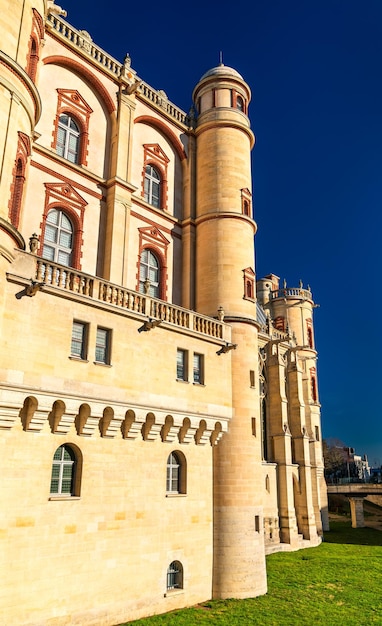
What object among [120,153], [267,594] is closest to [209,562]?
[267,594]

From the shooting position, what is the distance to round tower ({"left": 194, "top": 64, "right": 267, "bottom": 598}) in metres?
22.1

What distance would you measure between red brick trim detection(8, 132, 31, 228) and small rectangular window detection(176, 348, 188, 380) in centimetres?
864

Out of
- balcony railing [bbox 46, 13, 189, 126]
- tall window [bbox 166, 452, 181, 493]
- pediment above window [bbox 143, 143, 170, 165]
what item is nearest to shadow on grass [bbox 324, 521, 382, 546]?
tall window [bbox 166, 452, 181, 493]

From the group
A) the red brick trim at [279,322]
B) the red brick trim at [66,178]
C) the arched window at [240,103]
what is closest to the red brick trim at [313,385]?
the red brick trim at [279,322]

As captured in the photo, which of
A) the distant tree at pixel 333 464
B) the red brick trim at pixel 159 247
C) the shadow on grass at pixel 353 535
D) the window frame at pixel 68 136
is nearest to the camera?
the window frame at pixel 68 136

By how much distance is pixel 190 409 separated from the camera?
69.3ft

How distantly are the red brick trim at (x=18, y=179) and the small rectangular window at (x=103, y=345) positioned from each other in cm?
484

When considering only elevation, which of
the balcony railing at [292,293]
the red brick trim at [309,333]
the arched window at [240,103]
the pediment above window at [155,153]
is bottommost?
the red brick trim at [309,333]

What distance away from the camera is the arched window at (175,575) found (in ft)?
64.2

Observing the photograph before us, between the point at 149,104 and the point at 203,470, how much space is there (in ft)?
65.6

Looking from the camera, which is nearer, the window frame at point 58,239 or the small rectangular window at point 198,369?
the window frame at point 58,239

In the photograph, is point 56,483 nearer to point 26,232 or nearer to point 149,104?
point 26,232

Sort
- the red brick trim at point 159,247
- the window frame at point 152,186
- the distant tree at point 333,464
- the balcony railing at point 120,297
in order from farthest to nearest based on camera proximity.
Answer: the distant tree at point 333,464 < the window frame at point 152,186 < the red brick trim at point 159,247 < the balcony railing at point 120,297

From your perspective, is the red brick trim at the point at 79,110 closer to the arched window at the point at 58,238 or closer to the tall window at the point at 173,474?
the arched window at the point at 58,238
